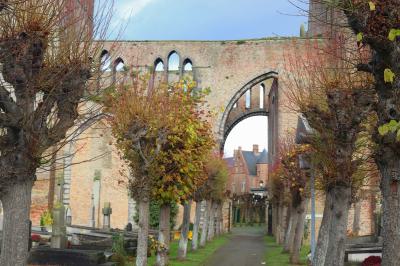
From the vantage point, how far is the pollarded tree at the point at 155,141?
1264 centimetres

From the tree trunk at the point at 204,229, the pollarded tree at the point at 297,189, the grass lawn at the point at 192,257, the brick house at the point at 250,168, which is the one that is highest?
the brick house at the point at 250,168

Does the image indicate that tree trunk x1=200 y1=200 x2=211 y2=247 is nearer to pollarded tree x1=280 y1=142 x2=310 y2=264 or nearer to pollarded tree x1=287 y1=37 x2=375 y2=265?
pollarded tree x1=280 y1=142 x2=310 y2=264

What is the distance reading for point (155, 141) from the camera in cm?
1302

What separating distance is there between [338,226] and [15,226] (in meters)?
5.84

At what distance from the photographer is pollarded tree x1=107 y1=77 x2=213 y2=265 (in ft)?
41.5

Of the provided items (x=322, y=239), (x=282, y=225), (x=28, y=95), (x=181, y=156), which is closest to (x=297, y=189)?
(x=181, y=156)

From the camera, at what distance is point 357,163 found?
1110cm

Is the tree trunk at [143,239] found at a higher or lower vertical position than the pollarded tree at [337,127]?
lower

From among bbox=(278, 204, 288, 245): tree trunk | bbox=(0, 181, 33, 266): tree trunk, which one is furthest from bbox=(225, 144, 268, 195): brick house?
bbox=(0, 181, 33, 266): tree trunk

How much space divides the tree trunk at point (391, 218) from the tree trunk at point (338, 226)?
11.1 ft

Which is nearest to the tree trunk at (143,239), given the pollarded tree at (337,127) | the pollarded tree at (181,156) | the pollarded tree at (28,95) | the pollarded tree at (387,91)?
the pollarded tree at (181,156)

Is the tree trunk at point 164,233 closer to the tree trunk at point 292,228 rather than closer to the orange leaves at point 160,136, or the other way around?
the orange leaves at point 160,136

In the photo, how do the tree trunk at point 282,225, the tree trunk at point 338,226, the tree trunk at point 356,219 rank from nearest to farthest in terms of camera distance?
the tree trunk at point 338,226, the tree trunk at point 356,219, the tree trunk at point 282,225

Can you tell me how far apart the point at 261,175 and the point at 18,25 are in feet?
244
